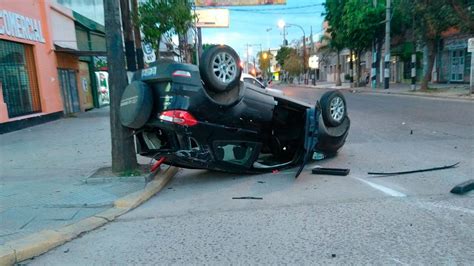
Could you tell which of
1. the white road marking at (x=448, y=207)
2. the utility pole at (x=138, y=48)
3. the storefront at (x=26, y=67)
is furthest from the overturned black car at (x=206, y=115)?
the storefront at (x=26, y=67)

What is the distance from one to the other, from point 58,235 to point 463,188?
501cm

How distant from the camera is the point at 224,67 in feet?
19.0

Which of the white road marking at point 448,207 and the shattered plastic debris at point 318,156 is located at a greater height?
the shattered plastic debris at point 318,156

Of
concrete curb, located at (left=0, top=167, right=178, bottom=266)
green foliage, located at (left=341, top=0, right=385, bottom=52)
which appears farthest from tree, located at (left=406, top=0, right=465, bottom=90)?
concrete curb, located at (left=0, top=167, right=178, bottom=266)

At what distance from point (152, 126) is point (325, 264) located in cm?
348

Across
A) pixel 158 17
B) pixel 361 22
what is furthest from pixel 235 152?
pixel 361 22

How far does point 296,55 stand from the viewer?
74562mm

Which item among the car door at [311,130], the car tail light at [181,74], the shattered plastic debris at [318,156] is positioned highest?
the car tail light at [181,74]

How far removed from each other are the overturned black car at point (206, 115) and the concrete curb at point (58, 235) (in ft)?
3.18

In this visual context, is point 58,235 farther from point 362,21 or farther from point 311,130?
point 362,21

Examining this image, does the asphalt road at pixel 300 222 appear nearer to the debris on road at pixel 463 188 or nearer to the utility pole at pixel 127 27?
the debris on road at pixel 463 188

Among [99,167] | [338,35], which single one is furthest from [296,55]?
[99,167]

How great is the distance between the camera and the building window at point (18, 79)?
43.4ft

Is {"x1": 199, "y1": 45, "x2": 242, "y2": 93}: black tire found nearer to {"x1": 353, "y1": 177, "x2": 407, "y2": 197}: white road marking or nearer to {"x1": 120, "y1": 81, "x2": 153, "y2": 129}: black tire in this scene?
{"x1": 120, "y1": 81, "x2": 153, "y2": 129}: black tire
